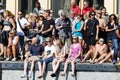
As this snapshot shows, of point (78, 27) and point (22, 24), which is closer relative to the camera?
point (78, 27)

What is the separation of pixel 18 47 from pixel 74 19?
6.58 ft

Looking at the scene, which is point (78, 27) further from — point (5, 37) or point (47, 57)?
point (5, 37)

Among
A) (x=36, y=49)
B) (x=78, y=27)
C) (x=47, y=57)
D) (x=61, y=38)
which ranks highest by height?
(x=78, y=27)

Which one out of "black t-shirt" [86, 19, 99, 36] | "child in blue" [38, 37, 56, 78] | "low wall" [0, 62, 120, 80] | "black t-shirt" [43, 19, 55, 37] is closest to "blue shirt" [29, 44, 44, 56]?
"child in blue" [38, 37, 56, 78]

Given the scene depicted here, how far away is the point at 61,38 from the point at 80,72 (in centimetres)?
170

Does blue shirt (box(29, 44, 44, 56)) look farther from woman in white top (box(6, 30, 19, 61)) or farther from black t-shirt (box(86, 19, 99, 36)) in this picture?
black t-shirt (box(86, 19, 99, 36))

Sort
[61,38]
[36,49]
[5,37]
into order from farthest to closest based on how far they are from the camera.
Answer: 1. [5,37]
2. [61,38]
3. [36,49]

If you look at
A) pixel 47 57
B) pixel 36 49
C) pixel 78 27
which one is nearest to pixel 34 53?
pixel 36 49

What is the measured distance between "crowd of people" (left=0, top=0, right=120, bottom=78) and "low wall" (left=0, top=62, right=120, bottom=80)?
7.4 inches

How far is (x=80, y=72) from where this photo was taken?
21641mm

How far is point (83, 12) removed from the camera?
23609 millimetres

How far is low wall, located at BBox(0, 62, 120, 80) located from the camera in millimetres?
21422

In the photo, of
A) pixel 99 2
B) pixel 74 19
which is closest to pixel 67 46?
pixel 74 19

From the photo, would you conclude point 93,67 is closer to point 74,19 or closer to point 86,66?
point 86,66
